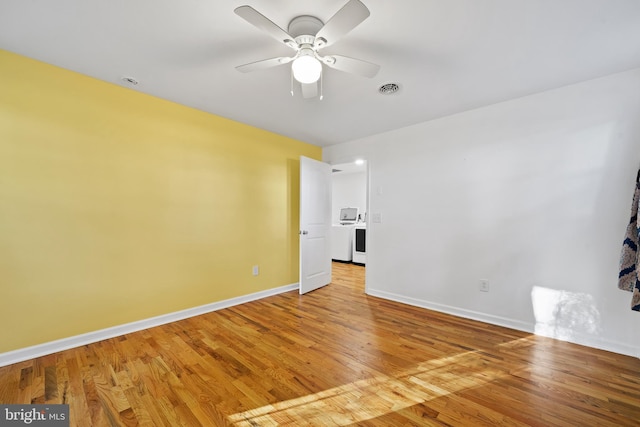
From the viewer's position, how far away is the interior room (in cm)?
151

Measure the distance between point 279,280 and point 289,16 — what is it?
315cm

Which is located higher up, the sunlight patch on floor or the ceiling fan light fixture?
the ceiling fan light fixture

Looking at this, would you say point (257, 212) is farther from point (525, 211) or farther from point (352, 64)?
point (525, 211)

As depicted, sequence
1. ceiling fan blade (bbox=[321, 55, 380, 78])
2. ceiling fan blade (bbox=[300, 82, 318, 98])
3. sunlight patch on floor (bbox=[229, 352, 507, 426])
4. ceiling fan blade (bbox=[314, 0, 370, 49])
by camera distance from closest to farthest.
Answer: ceiling fan blade (bbox=[314, 0, 370, 49]) < sunlight patch on floor (bbox=[229, 352, 507, 426]) < ceiling fan blade (bbox=[321, 55, 380, 78]) < ceiling fan blade (bbox=[300, 82, 318, 98])

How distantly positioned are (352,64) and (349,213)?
5114 mm

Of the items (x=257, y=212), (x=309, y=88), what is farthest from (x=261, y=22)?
(x=257, y=212)

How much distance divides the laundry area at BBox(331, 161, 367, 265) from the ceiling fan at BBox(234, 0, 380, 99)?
12.9 ft

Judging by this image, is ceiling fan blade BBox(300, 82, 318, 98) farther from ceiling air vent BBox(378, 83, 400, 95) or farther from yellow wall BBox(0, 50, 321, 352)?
yellow wall BBox(0, 50, 321, 352)

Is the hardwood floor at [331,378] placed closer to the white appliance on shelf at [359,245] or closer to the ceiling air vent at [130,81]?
the ceiling air vent at [130,81]

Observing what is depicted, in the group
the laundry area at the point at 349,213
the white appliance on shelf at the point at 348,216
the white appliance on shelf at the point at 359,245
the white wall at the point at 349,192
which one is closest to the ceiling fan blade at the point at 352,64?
the laundry area at the point at 349,213

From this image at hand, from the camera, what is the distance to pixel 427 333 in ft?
7.97

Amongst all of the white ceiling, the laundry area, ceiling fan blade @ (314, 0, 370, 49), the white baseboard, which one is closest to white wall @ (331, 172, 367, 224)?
the laundry area

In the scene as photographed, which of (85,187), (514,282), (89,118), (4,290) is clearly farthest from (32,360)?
(514,282)

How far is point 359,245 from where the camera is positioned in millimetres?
5824
